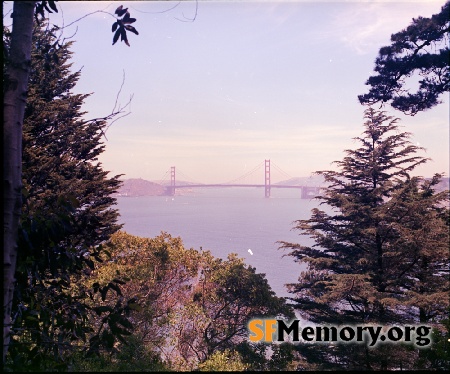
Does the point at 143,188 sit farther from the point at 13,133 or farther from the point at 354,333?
the point at 13,133

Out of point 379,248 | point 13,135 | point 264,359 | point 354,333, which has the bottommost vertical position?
point 264,359

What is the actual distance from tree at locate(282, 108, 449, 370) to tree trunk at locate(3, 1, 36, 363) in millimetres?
8450

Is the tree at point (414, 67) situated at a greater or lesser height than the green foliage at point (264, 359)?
greater

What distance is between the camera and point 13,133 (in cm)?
217

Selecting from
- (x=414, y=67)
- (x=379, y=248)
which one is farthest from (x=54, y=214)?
(x=379, y=248)

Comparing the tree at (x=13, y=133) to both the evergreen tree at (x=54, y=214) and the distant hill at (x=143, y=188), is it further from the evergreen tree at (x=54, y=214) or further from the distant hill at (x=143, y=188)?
the distant hill at (x=143, y=188)

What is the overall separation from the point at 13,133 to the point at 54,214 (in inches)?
25.7

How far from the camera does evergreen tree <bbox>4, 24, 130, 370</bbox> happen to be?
250 cm

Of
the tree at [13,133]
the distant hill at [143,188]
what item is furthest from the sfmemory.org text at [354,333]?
the distant hill at [143,188]

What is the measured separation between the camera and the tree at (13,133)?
2.13 metres

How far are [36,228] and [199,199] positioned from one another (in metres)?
172

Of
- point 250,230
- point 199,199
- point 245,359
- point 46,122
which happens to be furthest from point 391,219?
point 199,199

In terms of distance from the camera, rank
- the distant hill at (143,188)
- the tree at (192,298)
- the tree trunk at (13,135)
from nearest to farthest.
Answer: the tree trunk at (13,135), the tree at (192,298), the distant hill at (143,188)

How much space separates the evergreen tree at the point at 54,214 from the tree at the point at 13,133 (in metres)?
0.13
